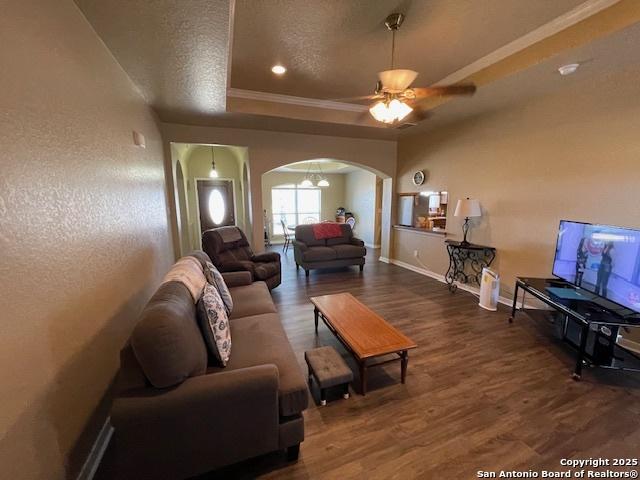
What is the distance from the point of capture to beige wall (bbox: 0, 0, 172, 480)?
0.99 m

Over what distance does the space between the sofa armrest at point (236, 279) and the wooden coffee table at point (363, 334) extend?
93 cm

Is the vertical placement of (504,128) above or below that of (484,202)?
above

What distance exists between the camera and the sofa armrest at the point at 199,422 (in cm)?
114

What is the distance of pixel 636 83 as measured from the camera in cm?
241

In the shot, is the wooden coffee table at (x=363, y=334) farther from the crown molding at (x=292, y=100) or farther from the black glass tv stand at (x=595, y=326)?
the crown molding at (x=292, y=100)

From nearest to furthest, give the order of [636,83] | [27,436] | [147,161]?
[27,436] < [636,83] < [147,161]

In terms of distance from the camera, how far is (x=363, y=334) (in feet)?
6.90

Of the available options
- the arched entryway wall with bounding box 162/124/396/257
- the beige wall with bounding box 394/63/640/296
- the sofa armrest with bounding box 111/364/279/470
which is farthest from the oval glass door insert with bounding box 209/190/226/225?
the sofa armrest with bounding box 111/364/279/470

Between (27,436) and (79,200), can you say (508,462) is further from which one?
(79,200)

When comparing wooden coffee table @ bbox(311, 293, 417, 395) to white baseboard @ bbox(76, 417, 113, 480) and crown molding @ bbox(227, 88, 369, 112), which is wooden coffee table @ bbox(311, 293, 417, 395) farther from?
crown molding @ bbox(227, 88, 369, 112)

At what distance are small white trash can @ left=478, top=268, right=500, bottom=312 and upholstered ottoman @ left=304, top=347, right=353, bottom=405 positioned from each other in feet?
8.10

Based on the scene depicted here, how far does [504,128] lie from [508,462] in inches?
146

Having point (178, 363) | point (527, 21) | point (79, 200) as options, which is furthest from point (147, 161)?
point (527, 21)

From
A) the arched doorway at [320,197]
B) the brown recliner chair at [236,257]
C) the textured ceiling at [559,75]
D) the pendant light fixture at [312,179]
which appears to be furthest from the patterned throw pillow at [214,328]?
the pendant light fixture at [312,179]
